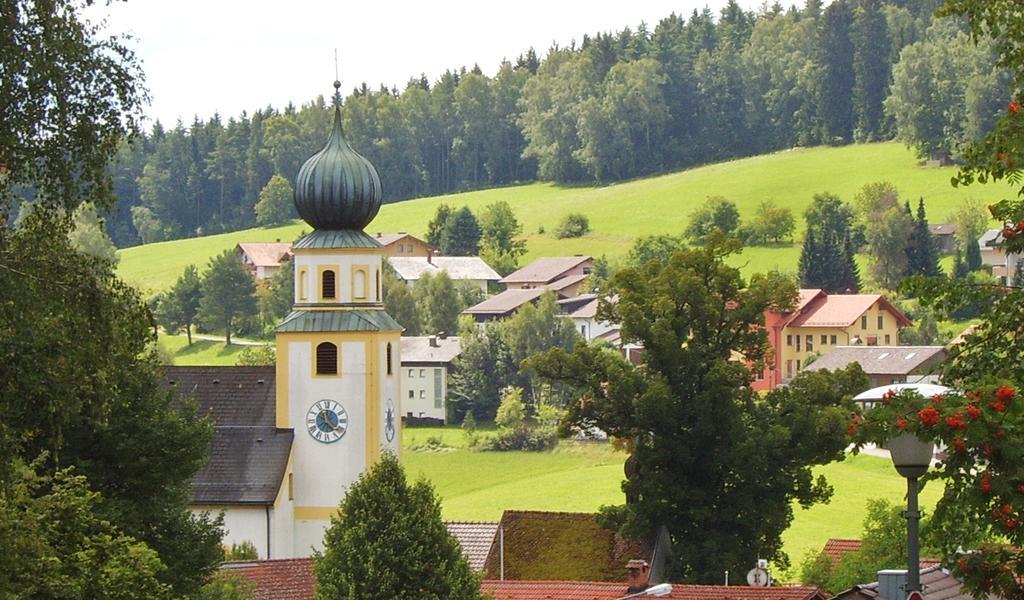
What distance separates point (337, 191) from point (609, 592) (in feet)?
71.1

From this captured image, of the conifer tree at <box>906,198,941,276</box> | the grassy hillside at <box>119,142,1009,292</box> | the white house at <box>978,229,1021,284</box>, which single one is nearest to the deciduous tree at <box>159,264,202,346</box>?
the grassy hillside at <box>119,142,1009,292</box>

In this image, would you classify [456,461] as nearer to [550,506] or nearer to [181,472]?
[550,506]

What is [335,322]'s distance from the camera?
52.0 metres

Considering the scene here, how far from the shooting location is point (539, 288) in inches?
5002

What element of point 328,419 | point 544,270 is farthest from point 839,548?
point 544,270

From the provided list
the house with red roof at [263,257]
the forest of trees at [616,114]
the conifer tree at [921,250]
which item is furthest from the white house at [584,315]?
the forest of trees at [616,114]

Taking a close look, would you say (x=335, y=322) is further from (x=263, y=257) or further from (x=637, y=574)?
(x=263, y=257)

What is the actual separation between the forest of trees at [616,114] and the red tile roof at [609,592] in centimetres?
11988

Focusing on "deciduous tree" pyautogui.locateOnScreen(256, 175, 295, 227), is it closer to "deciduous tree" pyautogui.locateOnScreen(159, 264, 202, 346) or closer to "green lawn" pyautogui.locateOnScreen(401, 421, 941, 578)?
"deciduous tree" pyautogui.locateOnScreen(159, 264, 202, 346)

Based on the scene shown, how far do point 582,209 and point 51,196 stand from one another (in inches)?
5321

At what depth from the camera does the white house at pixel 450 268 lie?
132000mm

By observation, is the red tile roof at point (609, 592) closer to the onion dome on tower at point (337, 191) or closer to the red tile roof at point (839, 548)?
the red tile roof at point (839, 548)

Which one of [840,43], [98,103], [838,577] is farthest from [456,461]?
[840,43]

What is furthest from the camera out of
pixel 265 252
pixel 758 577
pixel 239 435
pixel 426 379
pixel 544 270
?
pixel 265 252
